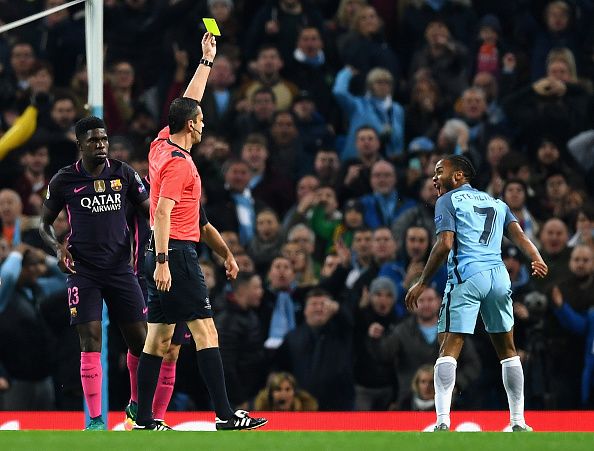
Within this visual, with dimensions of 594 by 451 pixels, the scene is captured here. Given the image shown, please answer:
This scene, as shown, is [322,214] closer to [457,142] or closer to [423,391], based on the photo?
[457,142]

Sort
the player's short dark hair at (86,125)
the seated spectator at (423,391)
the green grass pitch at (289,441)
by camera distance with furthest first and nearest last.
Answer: the seated spectator at (423,391), the player's short dark hair at (86,125), the green grass pitch at (289,441)

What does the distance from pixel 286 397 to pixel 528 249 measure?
3.68 m

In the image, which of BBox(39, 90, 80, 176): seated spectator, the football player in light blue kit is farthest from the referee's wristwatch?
BBox(39, 90, 80, 176): seated spectator

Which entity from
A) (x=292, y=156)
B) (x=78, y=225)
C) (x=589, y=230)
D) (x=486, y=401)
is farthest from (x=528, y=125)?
(x=78, y=225)

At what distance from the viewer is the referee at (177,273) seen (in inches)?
276

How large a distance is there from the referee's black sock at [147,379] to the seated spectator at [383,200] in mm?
4830

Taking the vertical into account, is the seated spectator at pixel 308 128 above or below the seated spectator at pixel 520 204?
above

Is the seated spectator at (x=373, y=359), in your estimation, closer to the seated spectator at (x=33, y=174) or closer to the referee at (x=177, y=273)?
the referee at (x=177, y=273)

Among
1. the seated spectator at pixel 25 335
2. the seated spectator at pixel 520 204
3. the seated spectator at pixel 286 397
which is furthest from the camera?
the seated spectator at pixel 520 204

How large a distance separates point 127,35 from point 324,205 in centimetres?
386

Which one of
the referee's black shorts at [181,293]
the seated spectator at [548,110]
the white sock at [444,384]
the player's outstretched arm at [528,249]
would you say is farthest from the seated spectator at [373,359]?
the referee's black shorts at [181,293]

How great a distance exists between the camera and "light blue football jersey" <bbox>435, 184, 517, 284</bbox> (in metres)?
7.42

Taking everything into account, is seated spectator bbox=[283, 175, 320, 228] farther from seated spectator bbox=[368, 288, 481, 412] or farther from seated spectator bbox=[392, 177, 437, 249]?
seated spectator bbox=[368, 288, 481, 412]

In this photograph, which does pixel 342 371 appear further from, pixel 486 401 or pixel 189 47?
pixel 189 47
